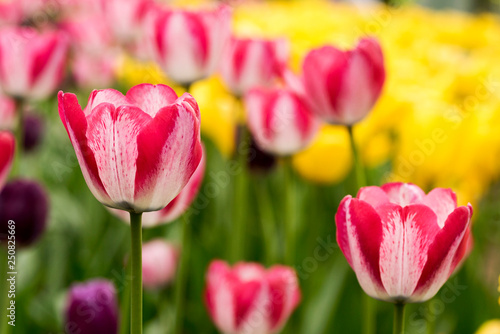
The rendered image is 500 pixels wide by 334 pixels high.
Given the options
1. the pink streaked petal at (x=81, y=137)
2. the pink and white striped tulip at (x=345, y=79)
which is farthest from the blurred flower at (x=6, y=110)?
the pink streaked petal at (x=81, y=137)

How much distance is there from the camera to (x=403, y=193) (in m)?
0.45

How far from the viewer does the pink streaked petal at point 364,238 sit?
403mm

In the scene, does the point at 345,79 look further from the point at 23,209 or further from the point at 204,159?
the point at 23,209

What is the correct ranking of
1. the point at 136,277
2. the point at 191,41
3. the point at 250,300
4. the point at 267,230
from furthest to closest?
1. the point at 267,230
2. the point at 191,41
3. the point at 250,300
4. the point at 136,277

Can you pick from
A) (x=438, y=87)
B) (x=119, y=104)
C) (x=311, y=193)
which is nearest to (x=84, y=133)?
(x=119, y=104)

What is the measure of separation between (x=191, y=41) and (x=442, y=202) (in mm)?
423

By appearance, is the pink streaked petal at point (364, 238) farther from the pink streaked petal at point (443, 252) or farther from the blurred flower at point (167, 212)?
the blurred flower at point (167, 212)

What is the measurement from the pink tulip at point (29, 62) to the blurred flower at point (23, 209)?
18cm

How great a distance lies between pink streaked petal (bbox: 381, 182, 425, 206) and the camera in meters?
0.44

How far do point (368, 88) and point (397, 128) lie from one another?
1.21ft

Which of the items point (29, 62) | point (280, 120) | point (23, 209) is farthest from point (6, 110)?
point (280, 120)

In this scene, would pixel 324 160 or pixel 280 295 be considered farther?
pixel 324 160

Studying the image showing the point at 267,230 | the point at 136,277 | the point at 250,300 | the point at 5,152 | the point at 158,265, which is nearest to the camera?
the point at 136,277

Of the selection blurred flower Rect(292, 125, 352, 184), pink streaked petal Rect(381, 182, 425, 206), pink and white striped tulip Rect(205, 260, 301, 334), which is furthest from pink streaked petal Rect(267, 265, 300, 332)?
blurred flower Rect(292, 125, 352, 184)
